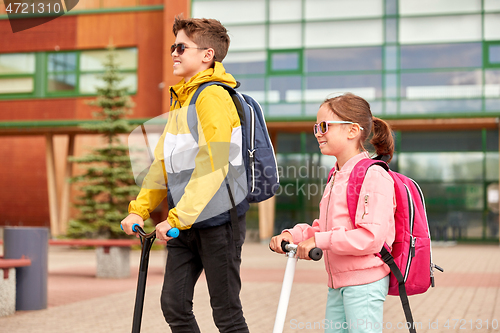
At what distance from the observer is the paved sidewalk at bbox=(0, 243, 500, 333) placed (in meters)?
6.19

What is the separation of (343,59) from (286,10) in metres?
2.67

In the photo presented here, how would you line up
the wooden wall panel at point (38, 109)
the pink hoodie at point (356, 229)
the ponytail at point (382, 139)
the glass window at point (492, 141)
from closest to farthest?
the pink hoodie at point (356, 229) < the ponytail at point (382, 139) < the glass window at point (492, 141) < the wooden wall panel at point (38, 109)

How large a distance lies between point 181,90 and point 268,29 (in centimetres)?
1917

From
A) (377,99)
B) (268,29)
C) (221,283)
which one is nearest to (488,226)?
(377,99)

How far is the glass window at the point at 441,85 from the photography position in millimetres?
20531

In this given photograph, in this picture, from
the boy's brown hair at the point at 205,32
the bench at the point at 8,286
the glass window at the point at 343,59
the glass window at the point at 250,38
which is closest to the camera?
the boy's brown hair at the point at 205,32

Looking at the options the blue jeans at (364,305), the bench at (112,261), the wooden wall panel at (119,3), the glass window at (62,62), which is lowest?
the bench at (112,261)

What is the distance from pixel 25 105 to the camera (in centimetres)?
2481

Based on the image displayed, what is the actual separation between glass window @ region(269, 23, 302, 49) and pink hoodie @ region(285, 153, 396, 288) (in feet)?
63.5

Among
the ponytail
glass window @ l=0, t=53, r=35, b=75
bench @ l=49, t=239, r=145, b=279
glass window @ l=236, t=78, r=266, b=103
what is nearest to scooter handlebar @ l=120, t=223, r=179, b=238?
the ponytail

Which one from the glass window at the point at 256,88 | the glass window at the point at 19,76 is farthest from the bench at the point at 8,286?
the glass window at the point at 19,76

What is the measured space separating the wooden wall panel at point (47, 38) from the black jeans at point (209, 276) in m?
23.1

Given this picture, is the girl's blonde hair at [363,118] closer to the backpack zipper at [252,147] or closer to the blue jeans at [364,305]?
the backpack zipper at [252,147]

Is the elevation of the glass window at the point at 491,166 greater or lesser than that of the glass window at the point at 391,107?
lesser
